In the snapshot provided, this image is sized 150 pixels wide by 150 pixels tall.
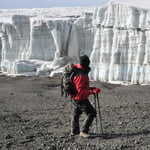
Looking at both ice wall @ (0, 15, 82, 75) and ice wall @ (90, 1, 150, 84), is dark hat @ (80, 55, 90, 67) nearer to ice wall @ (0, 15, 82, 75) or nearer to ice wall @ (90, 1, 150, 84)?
ice wall @ (90, 1, 150, 84)

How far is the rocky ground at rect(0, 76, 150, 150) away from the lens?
705 centimetres

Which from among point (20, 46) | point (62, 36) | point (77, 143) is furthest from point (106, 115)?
point (20, 46)

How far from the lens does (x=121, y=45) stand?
20.9m

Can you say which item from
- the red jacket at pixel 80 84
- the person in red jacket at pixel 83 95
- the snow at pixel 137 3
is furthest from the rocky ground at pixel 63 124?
the snow at pixel 137 3

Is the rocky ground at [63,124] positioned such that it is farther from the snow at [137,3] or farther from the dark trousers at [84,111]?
the snow at [137,3]

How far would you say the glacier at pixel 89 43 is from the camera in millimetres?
19969

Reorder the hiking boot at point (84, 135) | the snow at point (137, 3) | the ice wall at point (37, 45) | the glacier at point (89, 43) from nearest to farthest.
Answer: the hiking boot at point (84, 135) < the glacier at point (89, 43) < the snow at point (137, 3) < the ice wall at point (37, 45)

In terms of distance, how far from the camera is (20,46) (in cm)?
2689

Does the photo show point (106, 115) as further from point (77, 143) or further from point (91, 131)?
point (77, 143)

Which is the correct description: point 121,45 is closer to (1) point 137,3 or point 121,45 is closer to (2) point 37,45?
(1) point 137,3

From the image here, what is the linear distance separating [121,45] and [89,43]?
11.3ft

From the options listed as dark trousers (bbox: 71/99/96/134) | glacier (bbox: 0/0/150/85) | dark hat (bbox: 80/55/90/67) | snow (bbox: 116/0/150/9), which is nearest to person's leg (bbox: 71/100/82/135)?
dark trousers (bbox: 71/99/96/134)

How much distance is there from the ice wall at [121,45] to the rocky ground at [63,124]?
3258 millimetres

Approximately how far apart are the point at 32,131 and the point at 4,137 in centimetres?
76
